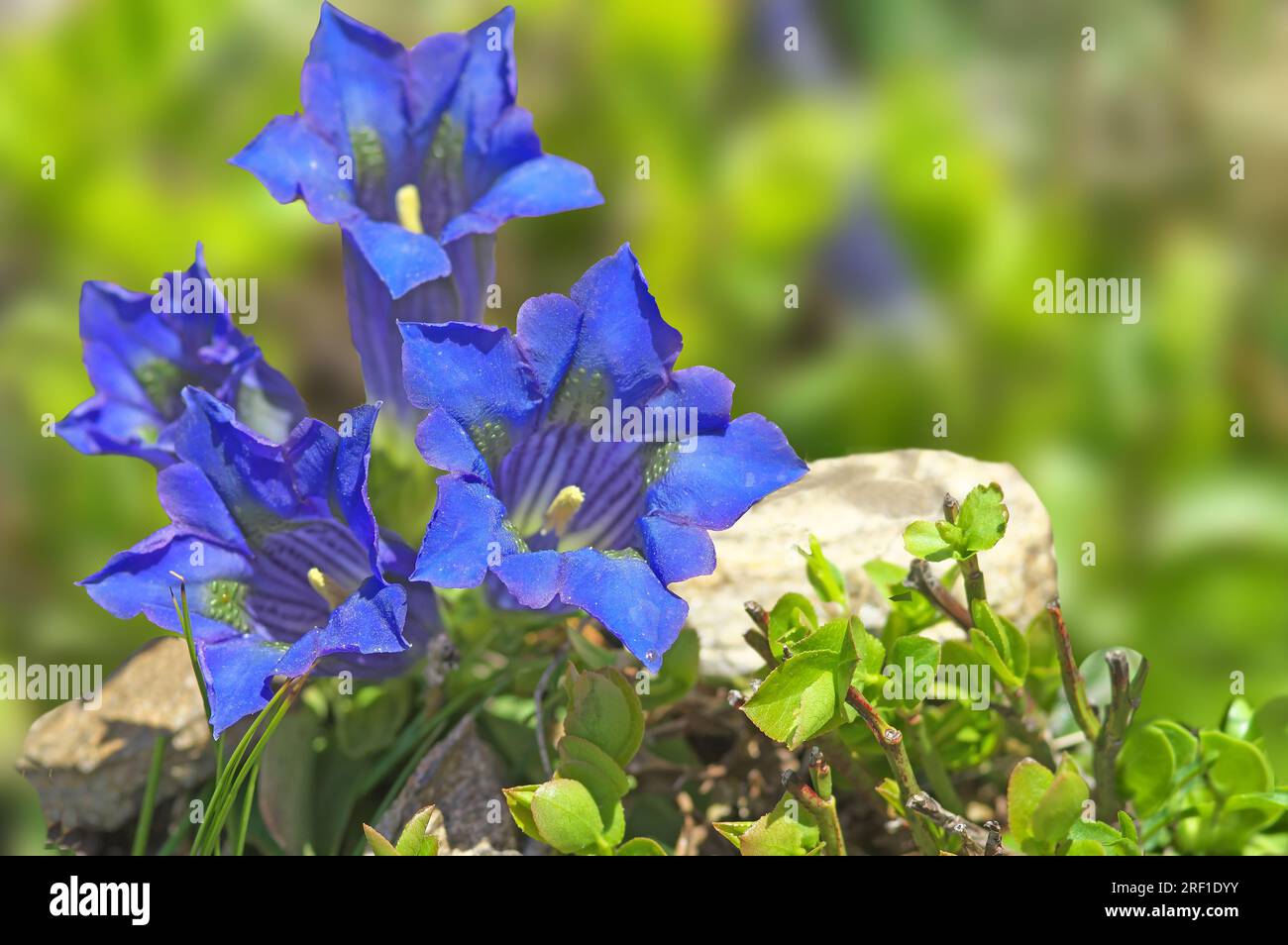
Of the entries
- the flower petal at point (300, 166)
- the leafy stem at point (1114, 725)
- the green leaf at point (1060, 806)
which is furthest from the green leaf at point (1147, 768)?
the flower petal at point (300, 166)

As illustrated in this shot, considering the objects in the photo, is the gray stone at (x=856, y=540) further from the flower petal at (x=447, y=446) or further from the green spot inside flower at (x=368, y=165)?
the green spot inside flower at (x=368, y=165)

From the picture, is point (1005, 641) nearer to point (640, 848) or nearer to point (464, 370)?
point (640, 848)

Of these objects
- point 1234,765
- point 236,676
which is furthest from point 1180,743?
point 236,676

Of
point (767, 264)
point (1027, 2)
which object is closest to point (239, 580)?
point (767, 264)

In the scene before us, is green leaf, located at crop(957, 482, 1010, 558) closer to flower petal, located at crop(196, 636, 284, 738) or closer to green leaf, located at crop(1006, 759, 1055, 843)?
green leaf, located at crop(1006, 759, 1055, 843)

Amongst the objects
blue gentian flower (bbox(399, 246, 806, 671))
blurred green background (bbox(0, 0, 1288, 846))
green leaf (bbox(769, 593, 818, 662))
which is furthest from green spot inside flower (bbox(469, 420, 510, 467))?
blurred green background (bbox(0, 0, 1288, 846))

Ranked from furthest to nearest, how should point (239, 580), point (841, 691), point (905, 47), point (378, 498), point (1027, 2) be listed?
point (1027, 2), point (905, 47), point (378, 498), point (239, 580), point (841, 691)
